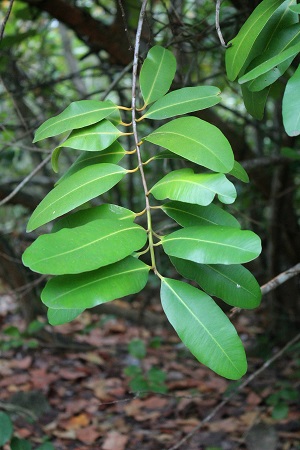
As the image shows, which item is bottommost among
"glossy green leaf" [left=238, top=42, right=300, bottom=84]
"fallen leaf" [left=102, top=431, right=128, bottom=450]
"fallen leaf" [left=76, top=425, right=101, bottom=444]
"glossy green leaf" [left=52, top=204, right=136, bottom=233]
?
"fallen leaf" [left=102, top=431, right=128, bottom=450]

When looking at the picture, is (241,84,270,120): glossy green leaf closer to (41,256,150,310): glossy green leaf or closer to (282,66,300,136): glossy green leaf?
(282,66,300,136): glossy green leaf

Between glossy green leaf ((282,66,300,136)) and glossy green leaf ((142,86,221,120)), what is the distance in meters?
0.15

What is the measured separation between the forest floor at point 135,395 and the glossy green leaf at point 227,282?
147cm

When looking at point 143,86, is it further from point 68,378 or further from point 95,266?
point 68,378

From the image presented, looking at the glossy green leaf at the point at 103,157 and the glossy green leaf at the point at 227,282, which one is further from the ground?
the glossy green leaf at the point at 103,157

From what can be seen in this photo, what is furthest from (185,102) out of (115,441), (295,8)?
(115,441)

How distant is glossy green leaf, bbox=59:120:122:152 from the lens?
1136mm

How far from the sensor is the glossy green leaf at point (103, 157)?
1184 mm

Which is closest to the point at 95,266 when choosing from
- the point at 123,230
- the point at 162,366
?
the point at 123,230

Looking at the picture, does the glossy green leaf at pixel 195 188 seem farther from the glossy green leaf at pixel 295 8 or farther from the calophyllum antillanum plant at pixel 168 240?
the glossy green leaf at pixel 295 8

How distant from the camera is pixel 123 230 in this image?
101 cm

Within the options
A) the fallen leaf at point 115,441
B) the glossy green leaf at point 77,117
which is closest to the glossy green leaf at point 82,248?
the glossy green leaf at point 77,117

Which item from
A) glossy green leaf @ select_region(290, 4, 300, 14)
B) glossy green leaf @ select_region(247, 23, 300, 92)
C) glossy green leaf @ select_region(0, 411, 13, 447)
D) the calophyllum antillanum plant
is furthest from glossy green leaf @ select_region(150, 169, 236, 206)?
glossy green leaf @ select_region(0, 411, 13, 447)

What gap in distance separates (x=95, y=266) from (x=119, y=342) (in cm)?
336
